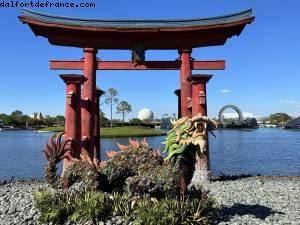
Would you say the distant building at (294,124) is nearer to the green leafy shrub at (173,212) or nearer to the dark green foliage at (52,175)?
the green leafy shrub at (173,212)

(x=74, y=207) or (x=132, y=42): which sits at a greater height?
(x=132, y=42)

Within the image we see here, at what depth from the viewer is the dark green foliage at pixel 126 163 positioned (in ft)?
19.9

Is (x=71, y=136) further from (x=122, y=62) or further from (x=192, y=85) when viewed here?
(x=192, y=85)

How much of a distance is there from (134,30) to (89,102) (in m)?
2.30

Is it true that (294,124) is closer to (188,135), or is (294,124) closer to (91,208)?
(188,135)

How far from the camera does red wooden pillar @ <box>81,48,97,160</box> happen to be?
399 inches

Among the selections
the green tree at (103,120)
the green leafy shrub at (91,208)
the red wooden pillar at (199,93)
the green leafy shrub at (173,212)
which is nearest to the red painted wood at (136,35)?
the red wooden pillar at (199,93)

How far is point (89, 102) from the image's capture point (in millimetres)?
10359

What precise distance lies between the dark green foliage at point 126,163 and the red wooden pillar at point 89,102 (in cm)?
389

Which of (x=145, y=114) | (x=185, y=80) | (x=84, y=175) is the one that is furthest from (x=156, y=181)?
(x=145, y=114)

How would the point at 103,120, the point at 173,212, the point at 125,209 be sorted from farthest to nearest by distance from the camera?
1. the point at 103,120
2. the point at 125,209
3. the point at 173,212

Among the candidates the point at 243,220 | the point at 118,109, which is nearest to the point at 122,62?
the point at 243,220

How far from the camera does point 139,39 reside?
1052 centimetres

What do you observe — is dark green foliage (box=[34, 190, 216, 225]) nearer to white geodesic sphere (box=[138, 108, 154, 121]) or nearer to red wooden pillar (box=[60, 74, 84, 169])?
red wooden pillar (box=[60, 74, 84, 169])
